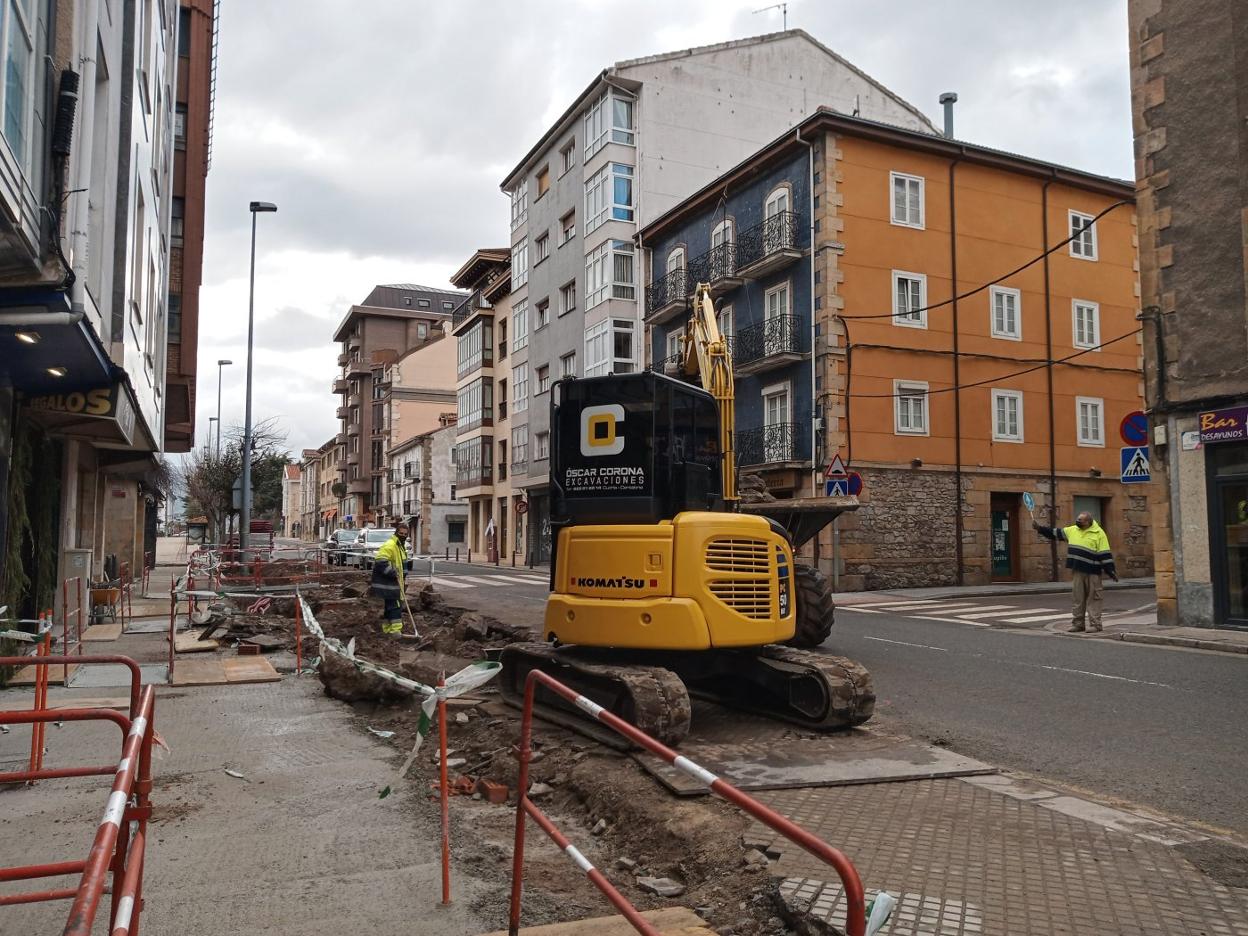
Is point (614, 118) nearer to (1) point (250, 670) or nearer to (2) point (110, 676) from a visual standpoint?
(1) point (250, 670)

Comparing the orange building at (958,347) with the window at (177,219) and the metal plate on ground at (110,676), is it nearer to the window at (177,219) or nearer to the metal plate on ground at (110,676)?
the window at (177,219)

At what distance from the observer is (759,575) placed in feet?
25.0

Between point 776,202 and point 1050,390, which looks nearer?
point 776,202

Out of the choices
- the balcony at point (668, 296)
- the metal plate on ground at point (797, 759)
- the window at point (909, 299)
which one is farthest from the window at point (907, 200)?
the metal plate on ground at point (797, 759)

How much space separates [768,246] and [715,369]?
18.2m

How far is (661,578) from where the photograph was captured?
7207mm

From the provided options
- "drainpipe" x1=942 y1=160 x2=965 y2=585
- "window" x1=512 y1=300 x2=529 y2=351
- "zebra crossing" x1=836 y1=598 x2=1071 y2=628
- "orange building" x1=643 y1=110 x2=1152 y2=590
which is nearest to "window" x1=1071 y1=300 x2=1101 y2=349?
"orange building" x1=643 y1=110 x2=1152 y2=590

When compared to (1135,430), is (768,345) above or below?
above

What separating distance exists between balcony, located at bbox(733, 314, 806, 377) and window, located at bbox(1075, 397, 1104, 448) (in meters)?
9.10

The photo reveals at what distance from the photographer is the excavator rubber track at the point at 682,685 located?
→ 6.81 m

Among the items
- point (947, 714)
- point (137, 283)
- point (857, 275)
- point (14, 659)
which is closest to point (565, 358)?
point (857, 275)

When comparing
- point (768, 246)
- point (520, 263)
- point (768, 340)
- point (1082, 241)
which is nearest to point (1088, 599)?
point (768, 340)

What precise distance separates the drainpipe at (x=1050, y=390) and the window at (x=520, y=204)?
82.5ft

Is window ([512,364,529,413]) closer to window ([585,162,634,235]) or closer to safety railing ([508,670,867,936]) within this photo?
window ([585,162,634,235])
